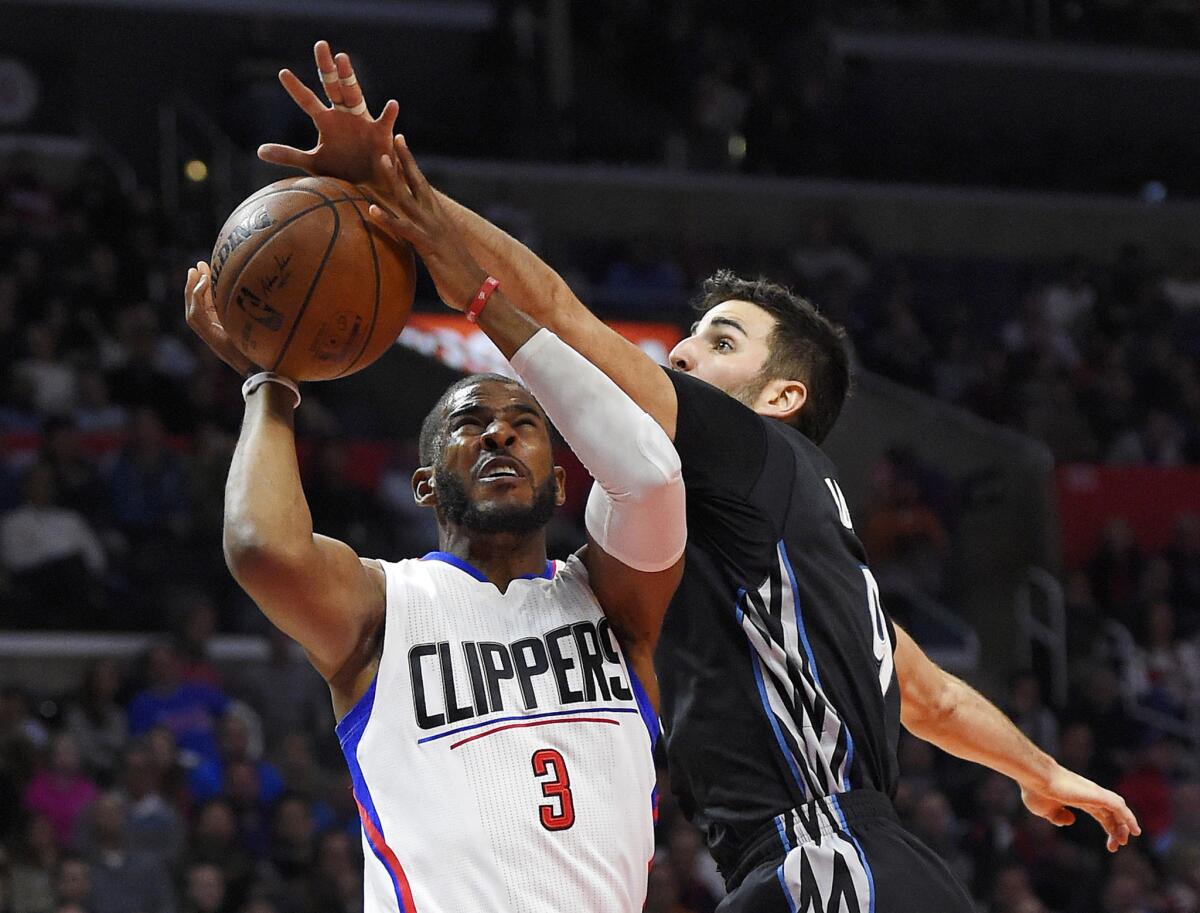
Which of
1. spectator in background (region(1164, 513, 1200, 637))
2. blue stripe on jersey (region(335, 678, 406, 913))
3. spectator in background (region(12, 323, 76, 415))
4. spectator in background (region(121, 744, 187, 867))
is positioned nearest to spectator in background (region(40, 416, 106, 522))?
spectator in background (region(12, 323, 76, 415))

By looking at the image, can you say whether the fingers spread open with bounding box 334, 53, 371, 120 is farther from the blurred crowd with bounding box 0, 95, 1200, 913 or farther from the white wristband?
the blurred crowd with bounding box 0, 95, 1200, 913

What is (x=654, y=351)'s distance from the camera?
14.2m

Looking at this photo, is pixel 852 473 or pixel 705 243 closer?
pixel 852 473

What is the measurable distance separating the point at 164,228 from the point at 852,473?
5.85m

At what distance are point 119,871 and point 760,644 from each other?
5.69 metres

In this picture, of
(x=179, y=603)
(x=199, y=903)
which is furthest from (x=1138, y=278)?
(x=199, y=903)

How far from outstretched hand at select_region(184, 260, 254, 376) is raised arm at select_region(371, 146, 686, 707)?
511 mm

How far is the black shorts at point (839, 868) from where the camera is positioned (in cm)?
356

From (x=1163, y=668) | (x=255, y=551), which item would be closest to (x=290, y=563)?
(x=255, y=551)

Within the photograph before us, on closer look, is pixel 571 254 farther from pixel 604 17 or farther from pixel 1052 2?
pixel 1052 2

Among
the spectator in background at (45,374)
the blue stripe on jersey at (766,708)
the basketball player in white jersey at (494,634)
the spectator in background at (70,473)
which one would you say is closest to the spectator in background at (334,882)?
the spectator in background at (70,473)

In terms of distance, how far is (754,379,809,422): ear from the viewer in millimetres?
4070

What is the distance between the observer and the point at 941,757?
1144 cm

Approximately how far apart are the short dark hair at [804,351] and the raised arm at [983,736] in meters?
0.65
